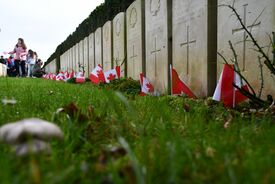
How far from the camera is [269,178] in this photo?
3.30 feet

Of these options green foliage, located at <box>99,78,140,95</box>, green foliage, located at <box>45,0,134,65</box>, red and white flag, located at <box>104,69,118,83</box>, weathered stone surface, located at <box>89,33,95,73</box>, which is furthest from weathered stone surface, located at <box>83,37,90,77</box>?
green foliage, located at <box>99,78,140,95</box>

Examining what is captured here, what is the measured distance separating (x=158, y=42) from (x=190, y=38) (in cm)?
138

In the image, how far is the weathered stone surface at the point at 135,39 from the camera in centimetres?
791

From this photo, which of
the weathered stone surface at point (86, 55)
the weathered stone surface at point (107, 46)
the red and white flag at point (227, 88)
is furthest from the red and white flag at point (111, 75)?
the weathered stone surface at point (86, 55)

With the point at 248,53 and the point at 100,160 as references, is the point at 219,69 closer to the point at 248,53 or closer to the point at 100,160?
the point at 248,53

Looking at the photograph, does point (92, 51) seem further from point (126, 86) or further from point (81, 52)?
point (126, 86)

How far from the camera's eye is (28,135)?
106 cm

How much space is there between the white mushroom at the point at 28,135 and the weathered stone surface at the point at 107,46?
9652mm

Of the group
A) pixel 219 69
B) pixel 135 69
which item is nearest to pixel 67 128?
pixel 219 69

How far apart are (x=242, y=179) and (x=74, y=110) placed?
1.31m

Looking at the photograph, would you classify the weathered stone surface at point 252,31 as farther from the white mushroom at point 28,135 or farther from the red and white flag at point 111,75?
the red and white flag at point 111,75

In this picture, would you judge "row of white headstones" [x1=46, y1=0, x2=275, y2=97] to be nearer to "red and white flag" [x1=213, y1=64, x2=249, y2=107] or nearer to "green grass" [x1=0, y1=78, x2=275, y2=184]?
"red and white flag" [x1=213, y1=64, x2=249, y2=107]

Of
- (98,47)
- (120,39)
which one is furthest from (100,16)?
(120,39)

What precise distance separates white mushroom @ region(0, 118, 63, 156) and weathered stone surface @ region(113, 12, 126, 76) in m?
7.86
